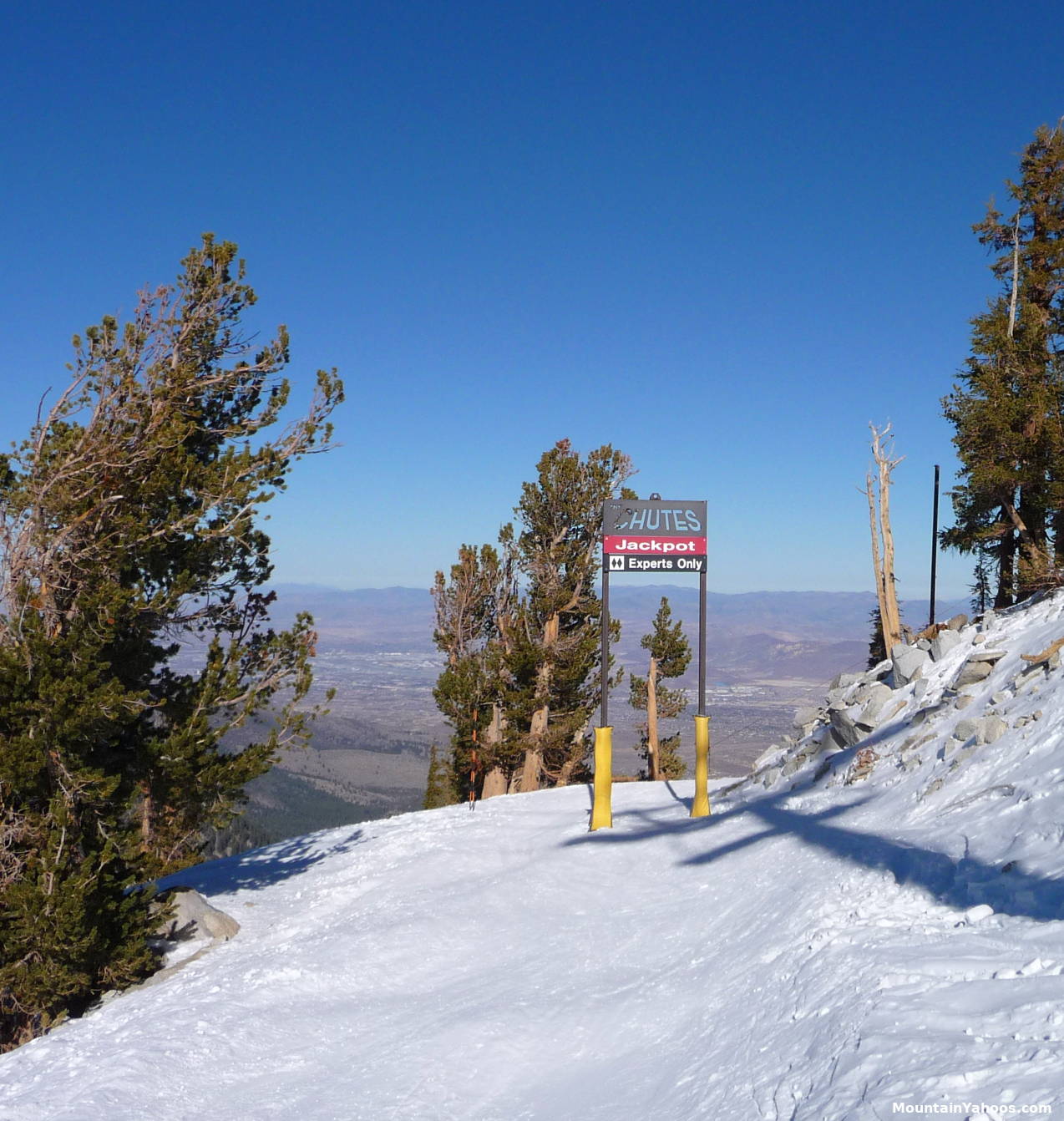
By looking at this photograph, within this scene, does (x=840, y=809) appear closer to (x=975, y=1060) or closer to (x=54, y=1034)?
(x=975, y=1060)

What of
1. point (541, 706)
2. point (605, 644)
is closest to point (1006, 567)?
point (541, 706)

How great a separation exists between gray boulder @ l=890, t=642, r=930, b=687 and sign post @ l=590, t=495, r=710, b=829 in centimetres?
461

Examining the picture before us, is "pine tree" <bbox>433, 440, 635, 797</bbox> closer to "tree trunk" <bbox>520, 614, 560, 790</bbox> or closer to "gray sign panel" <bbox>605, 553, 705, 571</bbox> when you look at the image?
"tree trunk" <bbox>520, 614, 560, 790</bbox>

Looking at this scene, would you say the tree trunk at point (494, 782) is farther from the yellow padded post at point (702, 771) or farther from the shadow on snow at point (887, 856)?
the yellow padded post at point (702, 771)

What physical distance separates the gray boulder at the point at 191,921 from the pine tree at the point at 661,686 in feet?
70.3

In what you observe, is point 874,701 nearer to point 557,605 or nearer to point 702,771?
point 702,771

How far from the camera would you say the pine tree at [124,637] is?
9.08 meters

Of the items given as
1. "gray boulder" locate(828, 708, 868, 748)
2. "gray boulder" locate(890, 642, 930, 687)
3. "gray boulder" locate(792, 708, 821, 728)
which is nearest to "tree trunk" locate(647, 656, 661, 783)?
"gray boulder" locate(792, 708, 821, 728)

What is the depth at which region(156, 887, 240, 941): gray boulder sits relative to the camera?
10914 millimetres

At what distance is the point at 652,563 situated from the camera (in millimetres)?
12453

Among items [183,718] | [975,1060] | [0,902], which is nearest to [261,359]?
[183,718]

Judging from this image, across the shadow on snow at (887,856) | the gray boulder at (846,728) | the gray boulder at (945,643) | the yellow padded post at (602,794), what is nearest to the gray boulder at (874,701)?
the gray boulder at (846,728)

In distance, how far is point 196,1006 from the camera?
26.7ft

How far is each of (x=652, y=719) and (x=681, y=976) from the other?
24.8m
